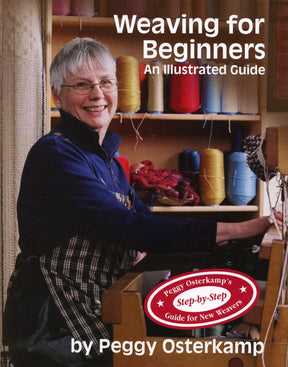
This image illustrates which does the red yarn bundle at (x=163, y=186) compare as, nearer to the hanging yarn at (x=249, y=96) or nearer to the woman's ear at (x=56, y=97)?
the hanging yarn at (x=249, y=96)

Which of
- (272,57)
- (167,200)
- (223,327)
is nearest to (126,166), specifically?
(167,200)

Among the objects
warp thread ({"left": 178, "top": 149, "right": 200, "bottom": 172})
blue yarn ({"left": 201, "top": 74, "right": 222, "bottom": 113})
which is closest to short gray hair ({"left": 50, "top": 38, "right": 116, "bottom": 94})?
blue yarn ({"left": 201, "top": 74, "right": 222, "bottom": 113})

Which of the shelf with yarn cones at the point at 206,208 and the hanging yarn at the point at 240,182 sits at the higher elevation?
the hanging yarn at the point at 240,182

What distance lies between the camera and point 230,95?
1.93 metres

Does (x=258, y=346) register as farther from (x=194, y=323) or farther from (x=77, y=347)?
(x=77, y=347)

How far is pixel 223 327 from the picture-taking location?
1.08m

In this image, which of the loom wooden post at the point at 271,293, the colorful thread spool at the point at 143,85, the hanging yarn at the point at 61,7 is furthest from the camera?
the colorful thread spool at the point at 143,85

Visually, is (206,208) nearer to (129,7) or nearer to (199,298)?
(129,7)

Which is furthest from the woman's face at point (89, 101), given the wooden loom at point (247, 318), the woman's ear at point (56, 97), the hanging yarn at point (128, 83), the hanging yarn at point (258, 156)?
the hanging yarn at point (128, 83)

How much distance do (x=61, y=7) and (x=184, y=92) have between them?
1.81 ft

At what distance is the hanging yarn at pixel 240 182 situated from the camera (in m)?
1.94

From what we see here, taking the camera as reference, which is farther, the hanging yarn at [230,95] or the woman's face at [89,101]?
the hanging yarn at [230,95]

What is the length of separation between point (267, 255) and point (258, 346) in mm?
133

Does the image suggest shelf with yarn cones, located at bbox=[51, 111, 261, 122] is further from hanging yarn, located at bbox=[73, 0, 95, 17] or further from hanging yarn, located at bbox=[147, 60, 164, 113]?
hanging yarn, located at bbox=[73, 0, 95, 17]
